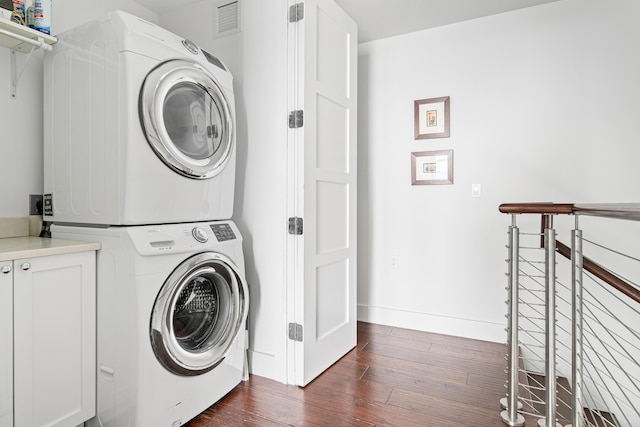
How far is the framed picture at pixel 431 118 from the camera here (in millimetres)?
2799

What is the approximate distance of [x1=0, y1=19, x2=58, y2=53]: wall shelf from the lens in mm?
1616

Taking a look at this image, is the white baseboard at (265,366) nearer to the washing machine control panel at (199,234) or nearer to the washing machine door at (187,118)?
the washing machine control panel at (199,234)

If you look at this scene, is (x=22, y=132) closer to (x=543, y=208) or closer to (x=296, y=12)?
(x=296, y=12)

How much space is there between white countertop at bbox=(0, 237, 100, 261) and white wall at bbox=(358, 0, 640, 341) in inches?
82.7

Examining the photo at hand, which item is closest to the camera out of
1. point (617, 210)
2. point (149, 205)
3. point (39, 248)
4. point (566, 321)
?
point (617, 210)

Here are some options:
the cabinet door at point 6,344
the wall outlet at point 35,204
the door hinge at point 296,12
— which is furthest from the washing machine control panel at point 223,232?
the door hinge at point 296,12

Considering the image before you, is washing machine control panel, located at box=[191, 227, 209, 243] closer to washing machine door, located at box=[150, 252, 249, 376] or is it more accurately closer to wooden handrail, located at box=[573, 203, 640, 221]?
washing machine door, located at box=[150, 252, 249, 376]

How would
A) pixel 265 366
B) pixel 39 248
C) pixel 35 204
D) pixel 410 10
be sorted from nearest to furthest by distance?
pixel 39 248 → pixel 35 204 → pixel 265 366 → pixel 410 10

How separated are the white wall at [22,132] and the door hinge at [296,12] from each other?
130 centimetres

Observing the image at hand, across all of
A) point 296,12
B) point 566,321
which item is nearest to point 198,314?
Result: point 296,12

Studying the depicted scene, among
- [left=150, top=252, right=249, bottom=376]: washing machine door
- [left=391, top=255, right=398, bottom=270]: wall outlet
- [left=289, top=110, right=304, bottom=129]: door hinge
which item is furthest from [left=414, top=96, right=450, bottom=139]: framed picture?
[left=150, top=252, right=249, bottom=376]: washing machine door

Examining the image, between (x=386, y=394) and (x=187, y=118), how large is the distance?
1.72m

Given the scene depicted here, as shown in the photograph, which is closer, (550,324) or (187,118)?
(550,324)

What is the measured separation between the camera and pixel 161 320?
4.95 ft
